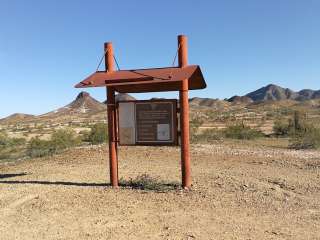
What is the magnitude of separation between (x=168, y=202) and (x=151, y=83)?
275 centimetres

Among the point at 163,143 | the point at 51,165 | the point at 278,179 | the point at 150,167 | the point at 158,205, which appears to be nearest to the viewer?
the point at 158,205

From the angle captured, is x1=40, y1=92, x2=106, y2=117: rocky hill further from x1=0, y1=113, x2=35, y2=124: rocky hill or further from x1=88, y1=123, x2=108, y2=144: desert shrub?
x1=88, y1=123, x2=108, y2=144: desert shrub

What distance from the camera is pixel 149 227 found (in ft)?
25.6

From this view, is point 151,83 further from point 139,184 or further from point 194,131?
point 194,131

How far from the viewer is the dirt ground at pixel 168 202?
7625mm

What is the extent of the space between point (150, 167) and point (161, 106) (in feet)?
12.1

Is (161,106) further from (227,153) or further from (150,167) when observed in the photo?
(227,153)

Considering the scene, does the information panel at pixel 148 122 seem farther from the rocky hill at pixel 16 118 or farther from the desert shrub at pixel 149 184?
the rocky hill at pixel 16 118

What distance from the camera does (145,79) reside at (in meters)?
10.4

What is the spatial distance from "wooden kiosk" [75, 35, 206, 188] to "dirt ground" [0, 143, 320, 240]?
0.88 metres

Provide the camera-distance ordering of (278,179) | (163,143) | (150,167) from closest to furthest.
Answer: (163,143) → (278,179) → (150,167)

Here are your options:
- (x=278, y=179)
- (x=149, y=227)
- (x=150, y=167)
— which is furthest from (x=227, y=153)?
(x=149, y=227)

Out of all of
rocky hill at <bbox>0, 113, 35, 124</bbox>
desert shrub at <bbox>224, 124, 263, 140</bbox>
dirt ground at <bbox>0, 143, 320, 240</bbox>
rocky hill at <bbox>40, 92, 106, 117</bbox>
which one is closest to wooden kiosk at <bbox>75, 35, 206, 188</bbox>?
dirt ground at <bbox>0, 143, 320, 240</bbox>

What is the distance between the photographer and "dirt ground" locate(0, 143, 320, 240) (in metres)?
7.62
